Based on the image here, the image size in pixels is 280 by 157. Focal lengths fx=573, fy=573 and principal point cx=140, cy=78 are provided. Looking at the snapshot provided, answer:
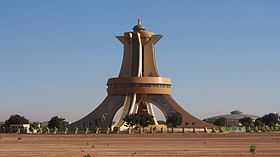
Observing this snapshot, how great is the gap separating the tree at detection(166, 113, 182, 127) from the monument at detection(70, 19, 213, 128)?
18.1 inches

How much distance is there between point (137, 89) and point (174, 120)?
899cm

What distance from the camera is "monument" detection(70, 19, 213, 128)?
99812mm

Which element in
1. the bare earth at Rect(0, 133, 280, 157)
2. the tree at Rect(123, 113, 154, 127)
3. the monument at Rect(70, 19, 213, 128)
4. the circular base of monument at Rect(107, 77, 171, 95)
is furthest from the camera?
the circular base of monument at Rect(107, 77, 171, 95)

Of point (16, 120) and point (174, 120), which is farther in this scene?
point (16, 120)

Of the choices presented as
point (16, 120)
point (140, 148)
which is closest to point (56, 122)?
point (16, 120)

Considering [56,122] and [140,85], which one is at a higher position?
[140,85]

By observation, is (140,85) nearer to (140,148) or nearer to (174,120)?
(174,120)

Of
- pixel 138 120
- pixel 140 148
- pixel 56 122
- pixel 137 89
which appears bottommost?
pixel 140 148

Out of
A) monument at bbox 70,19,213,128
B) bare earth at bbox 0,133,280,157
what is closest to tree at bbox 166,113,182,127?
monument at bbox 70,19,213,128

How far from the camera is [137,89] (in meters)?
100

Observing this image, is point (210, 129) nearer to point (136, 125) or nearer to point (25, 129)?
point (136, 125)

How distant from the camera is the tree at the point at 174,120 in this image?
9606 centimetres

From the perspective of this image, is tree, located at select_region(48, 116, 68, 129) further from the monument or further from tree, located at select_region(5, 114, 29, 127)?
the monument

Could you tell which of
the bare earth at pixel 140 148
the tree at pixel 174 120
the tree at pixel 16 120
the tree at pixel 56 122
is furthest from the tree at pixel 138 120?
the bare earth at pixel 140 148
